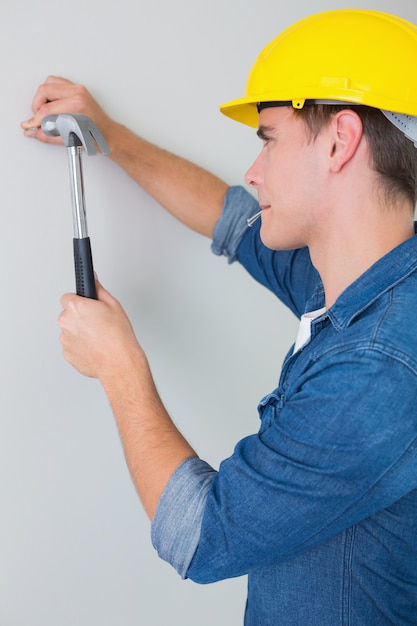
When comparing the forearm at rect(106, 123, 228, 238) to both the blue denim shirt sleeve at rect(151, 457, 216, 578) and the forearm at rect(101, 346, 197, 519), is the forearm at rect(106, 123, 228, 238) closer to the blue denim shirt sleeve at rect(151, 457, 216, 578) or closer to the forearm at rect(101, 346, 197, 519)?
the forearm at rect(101, 346, 197, 519)

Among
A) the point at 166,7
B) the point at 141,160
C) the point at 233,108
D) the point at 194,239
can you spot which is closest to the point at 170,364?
the point at 194,239

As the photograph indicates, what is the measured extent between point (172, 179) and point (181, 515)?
0.66 meters

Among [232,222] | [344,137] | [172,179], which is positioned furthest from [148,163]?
[344,137]

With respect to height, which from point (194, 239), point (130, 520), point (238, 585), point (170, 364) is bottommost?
point (238, 585)

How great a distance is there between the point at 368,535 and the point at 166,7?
0.96 meters

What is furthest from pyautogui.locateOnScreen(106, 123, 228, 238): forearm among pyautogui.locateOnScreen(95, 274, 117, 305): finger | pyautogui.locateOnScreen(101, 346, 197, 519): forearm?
pyautogui.locateOnScreen(101, 346, 197, 519): forearm

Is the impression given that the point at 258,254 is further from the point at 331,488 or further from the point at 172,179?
the point at 331,488

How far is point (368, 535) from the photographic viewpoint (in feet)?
3.44

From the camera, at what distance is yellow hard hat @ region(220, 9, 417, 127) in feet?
3.40

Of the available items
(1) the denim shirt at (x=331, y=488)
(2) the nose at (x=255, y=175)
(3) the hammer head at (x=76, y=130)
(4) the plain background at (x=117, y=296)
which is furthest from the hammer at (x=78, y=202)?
(1) the denim shirt at (x=331, y=488)

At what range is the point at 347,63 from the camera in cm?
104

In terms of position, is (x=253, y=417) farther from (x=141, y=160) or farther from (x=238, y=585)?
(x=141, y=160)

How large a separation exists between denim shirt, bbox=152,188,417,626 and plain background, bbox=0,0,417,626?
0.38 m

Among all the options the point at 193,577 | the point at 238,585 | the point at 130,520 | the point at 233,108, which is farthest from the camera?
the point at 238,585
